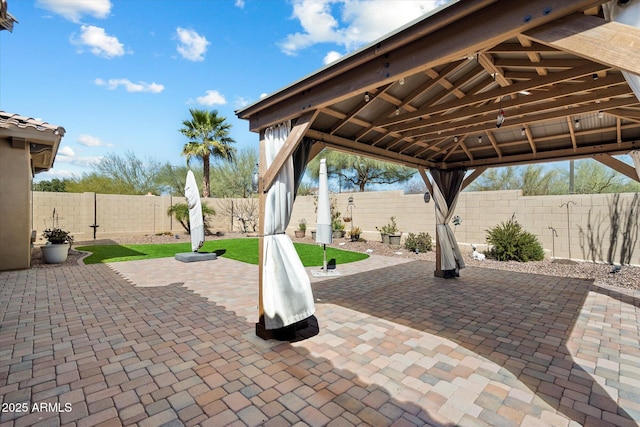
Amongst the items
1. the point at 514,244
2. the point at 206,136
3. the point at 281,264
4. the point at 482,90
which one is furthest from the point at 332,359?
the point at 206,136

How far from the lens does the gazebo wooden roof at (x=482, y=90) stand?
161 cm

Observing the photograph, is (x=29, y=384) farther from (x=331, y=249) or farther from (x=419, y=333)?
(x=331, y=249)

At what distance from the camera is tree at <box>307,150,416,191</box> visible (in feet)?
64.4

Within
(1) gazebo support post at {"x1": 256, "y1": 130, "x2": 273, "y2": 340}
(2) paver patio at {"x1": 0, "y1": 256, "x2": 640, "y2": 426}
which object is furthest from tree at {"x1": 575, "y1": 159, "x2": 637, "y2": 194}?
(1) gazebo support post at {"x1": 256, "y1": 130, "x2": 273, "y2": 340}

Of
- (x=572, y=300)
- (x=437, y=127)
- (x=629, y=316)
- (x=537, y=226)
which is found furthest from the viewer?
Result: (x=537, y=226)

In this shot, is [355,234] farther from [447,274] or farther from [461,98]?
[461,98]

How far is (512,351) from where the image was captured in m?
3.13

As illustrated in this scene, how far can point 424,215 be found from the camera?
10.5m

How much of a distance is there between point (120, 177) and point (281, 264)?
73.9 feet

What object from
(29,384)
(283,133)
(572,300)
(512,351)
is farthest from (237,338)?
(572,300)

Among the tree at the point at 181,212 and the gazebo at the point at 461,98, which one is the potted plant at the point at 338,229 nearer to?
the tree at the point at 181,212

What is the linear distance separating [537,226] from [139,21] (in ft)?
38.7

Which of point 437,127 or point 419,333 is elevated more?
point 437,127

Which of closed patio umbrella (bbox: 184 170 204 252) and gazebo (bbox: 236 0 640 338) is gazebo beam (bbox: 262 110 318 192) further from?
closed patio umbrella (bbox: 184 170 204 252)
